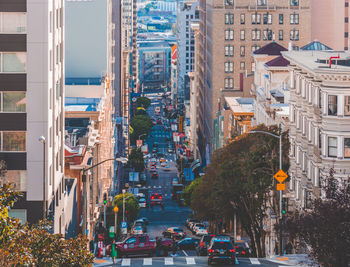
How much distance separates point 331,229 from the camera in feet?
137

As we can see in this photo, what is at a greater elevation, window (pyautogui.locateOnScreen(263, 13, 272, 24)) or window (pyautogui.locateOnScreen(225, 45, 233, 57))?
window (pyautogui.locateOnScreen(263, 13, 272, 24))

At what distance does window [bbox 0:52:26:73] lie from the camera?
53469mm

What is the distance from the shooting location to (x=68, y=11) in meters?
126

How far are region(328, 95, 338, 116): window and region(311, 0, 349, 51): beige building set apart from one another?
118m

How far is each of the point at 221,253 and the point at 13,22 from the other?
768 inches

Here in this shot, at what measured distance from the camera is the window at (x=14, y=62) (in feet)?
175

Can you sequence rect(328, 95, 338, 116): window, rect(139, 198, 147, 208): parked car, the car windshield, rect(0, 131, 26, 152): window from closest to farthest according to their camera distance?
the car windshield
rect(0, 131, 26, 152): window
rect(328, 95, 338, 116): window
rect(139, 198, 147, 208): parked car

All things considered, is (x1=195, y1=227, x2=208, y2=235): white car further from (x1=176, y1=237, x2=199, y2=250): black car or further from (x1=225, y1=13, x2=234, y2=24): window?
(x1=225, y1=13, x2=234, y2=24): window

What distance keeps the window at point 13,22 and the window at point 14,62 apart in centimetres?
151

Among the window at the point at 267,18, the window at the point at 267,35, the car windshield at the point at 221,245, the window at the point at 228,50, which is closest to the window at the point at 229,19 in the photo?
the window at the point at 228,50

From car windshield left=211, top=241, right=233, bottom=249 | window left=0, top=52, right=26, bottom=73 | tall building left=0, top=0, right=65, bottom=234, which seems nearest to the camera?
car windshield left=211, top=241, right=233, bottom=249

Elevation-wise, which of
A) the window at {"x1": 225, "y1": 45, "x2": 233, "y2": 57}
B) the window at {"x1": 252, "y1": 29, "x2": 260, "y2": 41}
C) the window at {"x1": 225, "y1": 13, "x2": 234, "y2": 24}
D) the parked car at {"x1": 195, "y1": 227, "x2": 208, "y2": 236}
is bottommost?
the parked car at {"x1": 195, "y1": 227, "x2": 208, "y2": 236}

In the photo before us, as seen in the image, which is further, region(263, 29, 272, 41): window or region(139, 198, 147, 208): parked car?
region(263, 29, 272, 41): window

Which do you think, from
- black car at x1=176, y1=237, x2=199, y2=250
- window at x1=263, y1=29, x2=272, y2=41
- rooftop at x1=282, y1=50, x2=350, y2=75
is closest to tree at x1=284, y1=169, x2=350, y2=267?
rooftop at x1=282, y1=50, x2=350, y2=75
